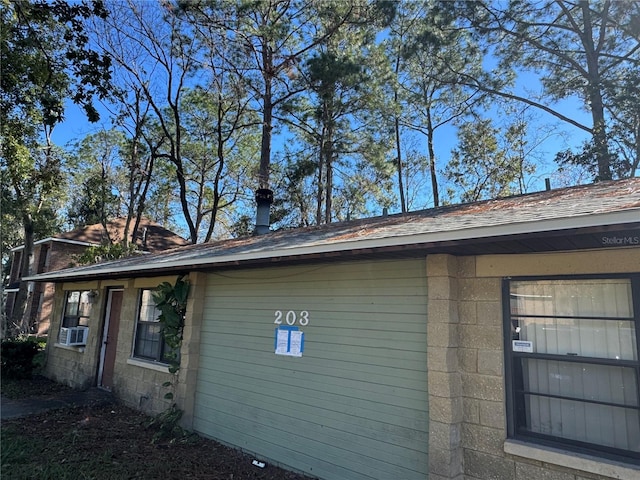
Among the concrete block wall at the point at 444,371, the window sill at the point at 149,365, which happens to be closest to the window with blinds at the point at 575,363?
the concrete block wall at the point at 444,371

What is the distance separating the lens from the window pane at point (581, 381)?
133 inches

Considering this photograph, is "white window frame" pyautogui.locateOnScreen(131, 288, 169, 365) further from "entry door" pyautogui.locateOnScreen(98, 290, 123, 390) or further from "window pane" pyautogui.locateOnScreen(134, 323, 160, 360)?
"entry door" pyautogui.locateOnScreen(98, 290, 123, 390)

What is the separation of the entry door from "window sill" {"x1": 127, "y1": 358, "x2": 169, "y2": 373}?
5.04 feet

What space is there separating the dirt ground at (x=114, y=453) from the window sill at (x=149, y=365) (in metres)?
0.82

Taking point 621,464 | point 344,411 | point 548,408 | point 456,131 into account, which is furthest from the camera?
point 456,131

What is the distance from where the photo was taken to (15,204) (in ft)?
49.3

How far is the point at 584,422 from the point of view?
351cm

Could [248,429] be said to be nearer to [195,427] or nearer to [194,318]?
[195,427]

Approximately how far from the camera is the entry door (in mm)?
9570

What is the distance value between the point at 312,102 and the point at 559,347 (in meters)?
15.4

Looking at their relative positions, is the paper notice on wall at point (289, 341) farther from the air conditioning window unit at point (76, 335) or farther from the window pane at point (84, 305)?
the window pane at point (84, 305)

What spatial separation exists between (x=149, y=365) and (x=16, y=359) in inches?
233

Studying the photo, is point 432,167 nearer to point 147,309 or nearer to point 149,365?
point 147,309

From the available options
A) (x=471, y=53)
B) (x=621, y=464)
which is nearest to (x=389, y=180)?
(x=471, y=53)
